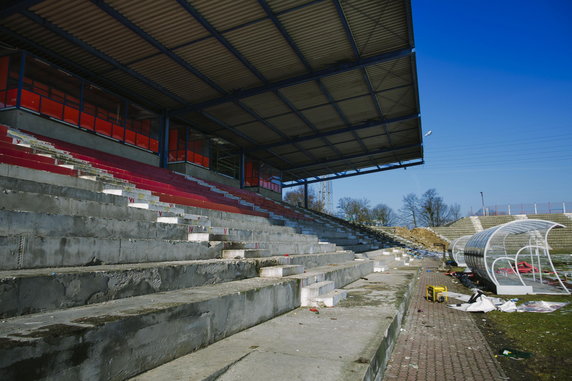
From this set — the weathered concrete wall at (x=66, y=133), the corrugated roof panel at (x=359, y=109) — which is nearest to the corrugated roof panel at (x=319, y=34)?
the corrugated roof panel at (x=359, y=109)

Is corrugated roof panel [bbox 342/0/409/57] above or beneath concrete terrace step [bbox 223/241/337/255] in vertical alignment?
above

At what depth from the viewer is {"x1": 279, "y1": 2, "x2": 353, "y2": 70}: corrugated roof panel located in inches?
396

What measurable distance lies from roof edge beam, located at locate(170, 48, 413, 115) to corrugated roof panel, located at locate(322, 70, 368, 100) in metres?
0.83

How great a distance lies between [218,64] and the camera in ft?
41.0

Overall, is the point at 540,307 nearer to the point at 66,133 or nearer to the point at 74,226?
the point at 74,226

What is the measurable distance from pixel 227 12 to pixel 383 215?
63560 millimetres

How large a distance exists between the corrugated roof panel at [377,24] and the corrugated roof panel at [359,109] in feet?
12.4

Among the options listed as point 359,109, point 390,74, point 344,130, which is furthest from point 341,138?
point 390,74

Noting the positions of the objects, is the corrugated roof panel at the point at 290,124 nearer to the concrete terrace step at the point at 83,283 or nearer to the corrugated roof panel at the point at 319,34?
the corrugated roof panel at the point at 319,34

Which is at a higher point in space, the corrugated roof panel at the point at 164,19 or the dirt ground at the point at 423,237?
the corrugated roof panel at the point at 164,19

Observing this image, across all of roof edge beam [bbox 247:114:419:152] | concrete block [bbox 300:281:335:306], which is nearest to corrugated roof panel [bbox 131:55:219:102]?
roof edge beam [bbox 247:114:419:152]

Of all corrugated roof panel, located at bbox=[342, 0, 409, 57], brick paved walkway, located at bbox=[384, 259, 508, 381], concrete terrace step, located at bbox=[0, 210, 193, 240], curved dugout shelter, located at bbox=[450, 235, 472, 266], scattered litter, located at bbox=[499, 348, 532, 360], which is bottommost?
brick paved walkway, located at bbox=[384, 259, 508, 381]

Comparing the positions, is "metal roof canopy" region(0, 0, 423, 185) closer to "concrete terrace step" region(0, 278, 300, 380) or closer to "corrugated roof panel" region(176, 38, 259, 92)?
"corrugated roof panel" region(176, 38, 259, 92)

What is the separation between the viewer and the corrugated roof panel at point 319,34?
1005 cm
